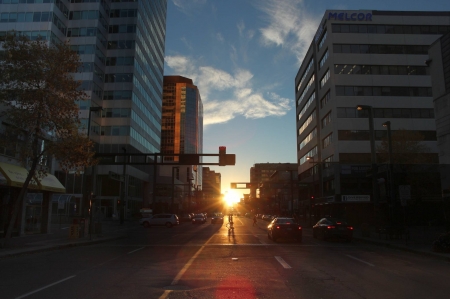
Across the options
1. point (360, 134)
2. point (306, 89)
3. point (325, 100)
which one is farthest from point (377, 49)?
point (306, 89)

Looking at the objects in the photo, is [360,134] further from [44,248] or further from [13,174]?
[44,248]

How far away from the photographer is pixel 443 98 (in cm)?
2408

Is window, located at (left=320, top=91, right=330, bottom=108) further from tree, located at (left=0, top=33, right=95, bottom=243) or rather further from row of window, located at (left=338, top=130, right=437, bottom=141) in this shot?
tree, located at (left=0, top=33, right=95, bottom=243)

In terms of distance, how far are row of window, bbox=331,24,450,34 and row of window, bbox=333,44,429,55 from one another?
212 cm

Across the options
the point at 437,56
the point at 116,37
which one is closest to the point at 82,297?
the point at 437,56

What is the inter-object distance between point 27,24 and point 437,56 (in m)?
60.2

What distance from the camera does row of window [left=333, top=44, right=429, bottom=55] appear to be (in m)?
52.1

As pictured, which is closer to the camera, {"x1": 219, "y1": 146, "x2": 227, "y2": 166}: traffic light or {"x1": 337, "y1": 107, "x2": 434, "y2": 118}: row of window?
{"x1": 219, "y1": 146, "x2": 227, "y2": 166}: traffic light

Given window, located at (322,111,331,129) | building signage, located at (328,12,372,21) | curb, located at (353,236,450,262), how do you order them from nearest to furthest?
curb, located at (353,236,450,262) < building signage, located at (328,12,372,21) < window, located at (322,111,331,129)

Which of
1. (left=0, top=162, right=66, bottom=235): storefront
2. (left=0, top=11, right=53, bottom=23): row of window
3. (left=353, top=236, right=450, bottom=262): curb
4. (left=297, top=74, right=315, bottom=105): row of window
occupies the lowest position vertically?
(left=353, top=236, right=450, bottom=262): curb

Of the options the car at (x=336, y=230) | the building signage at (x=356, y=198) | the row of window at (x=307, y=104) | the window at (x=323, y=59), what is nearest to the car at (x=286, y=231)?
the car at (x=336, y=230)

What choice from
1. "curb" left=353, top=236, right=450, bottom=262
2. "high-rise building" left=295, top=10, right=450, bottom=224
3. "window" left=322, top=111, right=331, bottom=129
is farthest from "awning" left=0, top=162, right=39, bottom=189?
"window" left=322, top=111, right=331, bottom=129

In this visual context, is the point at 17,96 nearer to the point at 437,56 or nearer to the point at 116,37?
the point at 437,56

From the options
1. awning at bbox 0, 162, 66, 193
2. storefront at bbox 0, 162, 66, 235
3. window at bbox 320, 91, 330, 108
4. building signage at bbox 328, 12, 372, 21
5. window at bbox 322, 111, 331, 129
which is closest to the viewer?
awning at bbox 0, 162, 66, 193
